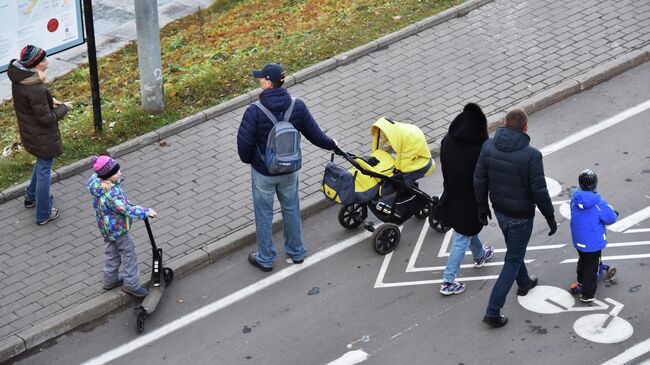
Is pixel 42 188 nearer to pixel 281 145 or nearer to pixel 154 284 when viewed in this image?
pixel 154 284

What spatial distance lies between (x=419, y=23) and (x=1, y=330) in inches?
300

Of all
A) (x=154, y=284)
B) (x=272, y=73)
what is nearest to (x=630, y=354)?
(x=272, y=73)

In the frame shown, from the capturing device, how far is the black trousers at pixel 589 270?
9.35 m

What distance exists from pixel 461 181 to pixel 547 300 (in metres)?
1.39

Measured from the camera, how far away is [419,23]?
14.8 m

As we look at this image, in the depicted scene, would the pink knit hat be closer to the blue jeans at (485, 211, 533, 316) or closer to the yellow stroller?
the yellow stroller

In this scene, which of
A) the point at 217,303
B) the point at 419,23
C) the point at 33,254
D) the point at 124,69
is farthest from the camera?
the point at 124,69

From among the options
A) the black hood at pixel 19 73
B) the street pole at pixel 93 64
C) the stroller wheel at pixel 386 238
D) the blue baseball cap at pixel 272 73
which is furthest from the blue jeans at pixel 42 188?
the stroller wheel at pixel 386 238

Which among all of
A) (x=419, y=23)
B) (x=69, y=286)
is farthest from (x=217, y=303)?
(x=419, y=23)

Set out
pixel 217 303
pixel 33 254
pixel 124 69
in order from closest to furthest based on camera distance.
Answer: pixel 217 303
pixel 33 254
pixel 124 69

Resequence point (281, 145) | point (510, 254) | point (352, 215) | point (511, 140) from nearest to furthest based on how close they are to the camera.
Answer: point (511, 140), point (510, 254), point (281, 145), point (352, 215)

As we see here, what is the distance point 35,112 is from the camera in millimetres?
10688

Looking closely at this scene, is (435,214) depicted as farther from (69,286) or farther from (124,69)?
(124,69)

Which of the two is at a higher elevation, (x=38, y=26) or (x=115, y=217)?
(x=38, y=26)
